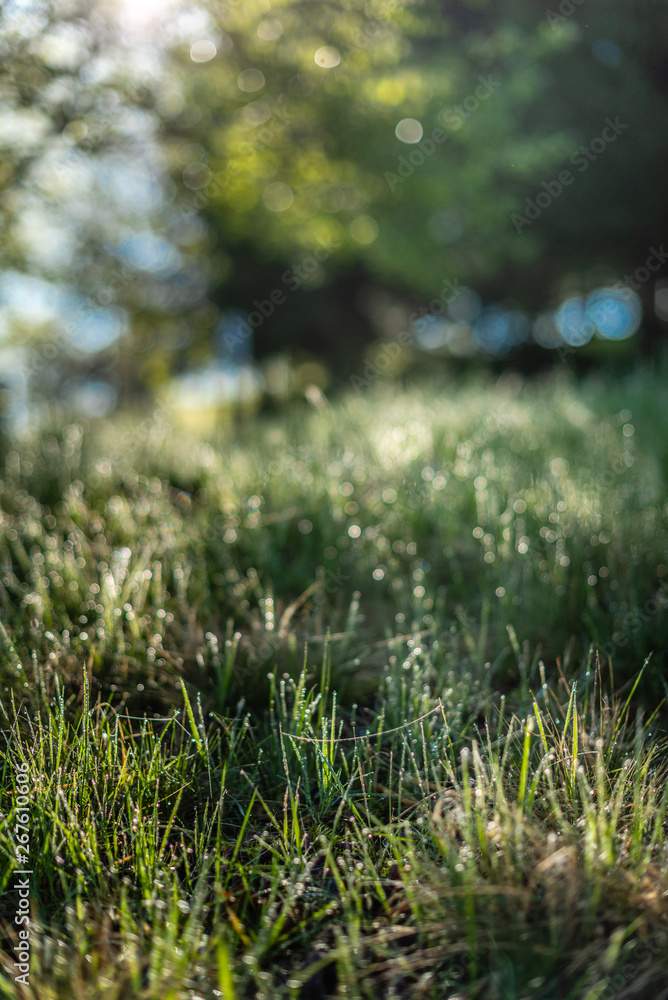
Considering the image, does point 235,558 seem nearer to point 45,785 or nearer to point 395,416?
point 45,785

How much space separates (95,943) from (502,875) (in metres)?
0.97

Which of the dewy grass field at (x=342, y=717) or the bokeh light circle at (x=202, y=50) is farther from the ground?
the bokeh light circle at (x=202, y=50)

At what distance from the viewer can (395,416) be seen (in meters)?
5.11

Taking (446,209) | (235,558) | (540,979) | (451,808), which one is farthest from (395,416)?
(446,209)
